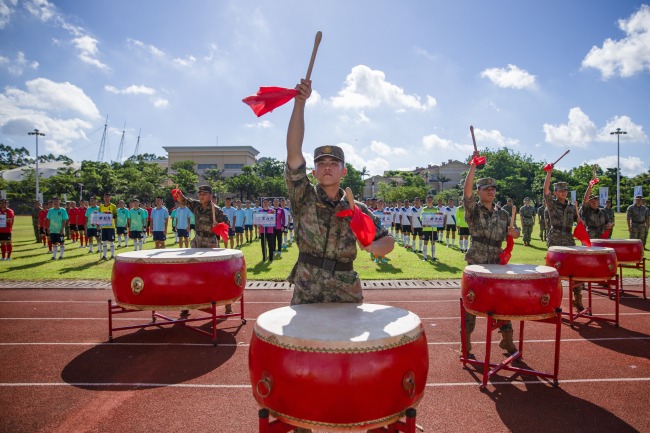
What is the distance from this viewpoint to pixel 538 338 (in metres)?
5.96

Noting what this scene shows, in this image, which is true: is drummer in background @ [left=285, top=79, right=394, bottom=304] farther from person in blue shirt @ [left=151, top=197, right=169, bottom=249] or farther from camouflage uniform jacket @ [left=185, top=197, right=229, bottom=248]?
person in blue shirt @ [left=151, top=197, right=169, bottom=249]

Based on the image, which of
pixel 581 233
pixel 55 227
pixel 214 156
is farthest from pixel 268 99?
pixel 214 156

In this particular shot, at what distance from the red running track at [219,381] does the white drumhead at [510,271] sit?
1.29 m

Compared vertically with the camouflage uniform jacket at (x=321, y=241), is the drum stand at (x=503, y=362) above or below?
below

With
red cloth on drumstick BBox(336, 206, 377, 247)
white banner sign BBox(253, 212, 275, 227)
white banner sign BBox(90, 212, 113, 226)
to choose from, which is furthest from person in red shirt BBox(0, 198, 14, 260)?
red cloth on drumstick BBox(336, 206, 377, 247)

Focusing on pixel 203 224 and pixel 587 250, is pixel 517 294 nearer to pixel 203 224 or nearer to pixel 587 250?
pixel 587 250

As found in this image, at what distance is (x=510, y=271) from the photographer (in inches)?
166

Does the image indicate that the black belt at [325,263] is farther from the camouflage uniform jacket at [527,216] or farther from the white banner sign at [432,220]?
the camouflage uniform jacket at [527,216]

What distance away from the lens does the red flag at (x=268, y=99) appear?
272 cm

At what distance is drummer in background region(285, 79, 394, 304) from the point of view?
111 inches

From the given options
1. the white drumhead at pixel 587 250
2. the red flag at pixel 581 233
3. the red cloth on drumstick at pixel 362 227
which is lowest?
the white drumhead at pixel 587 250

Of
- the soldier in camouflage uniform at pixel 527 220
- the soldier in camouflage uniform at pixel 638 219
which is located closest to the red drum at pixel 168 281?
the soldier in camouflage uniform at pixel 638 219

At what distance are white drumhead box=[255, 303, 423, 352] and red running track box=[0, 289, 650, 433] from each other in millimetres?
1630

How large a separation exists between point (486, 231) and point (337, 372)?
3821 millimetres
